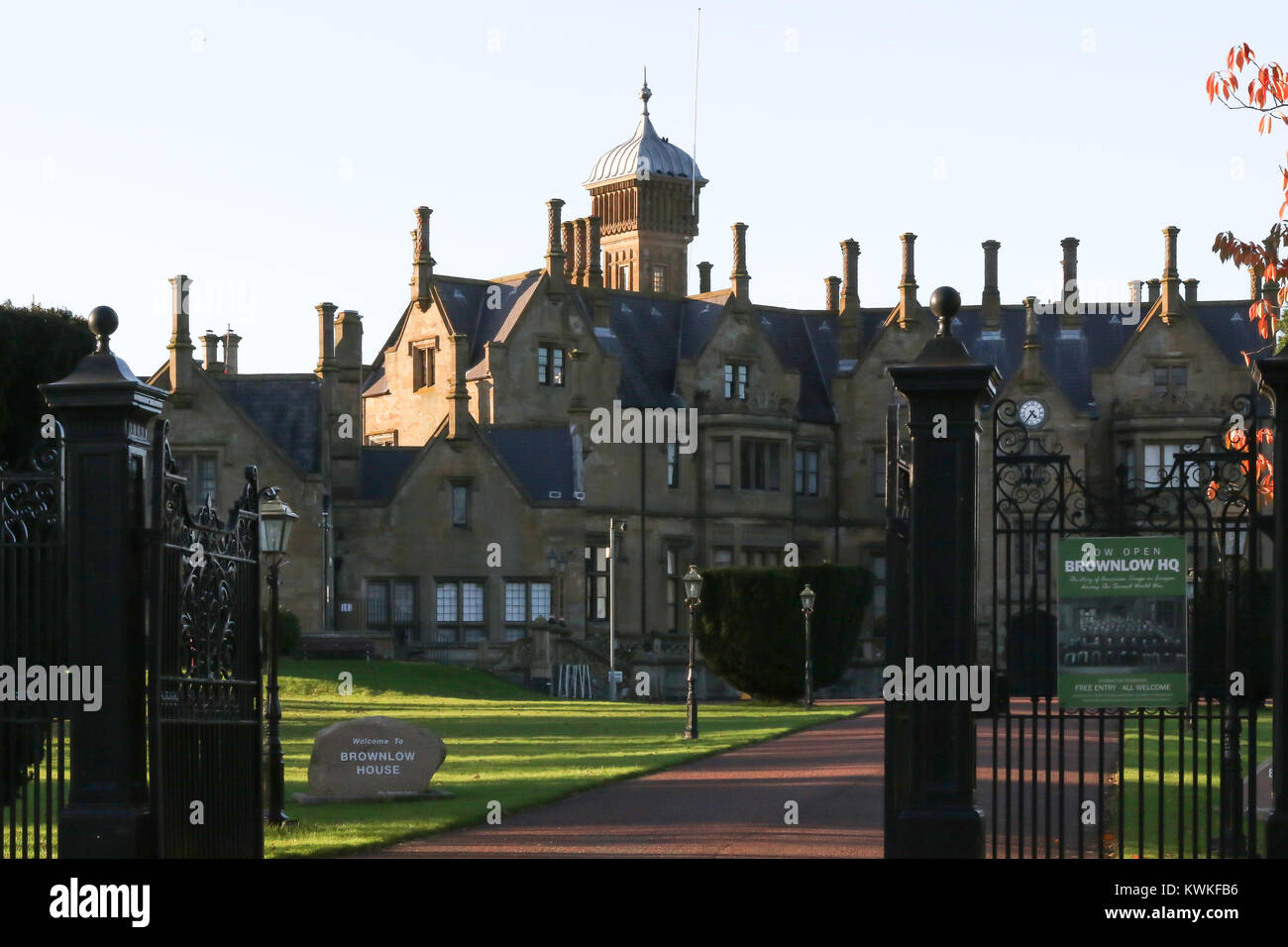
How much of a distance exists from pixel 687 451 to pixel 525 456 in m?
7.22

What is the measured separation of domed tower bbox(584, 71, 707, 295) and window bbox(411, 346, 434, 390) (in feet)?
91.9

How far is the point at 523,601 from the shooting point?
2336 inches

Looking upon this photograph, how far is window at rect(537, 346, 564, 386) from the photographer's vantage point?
6462 centimetres

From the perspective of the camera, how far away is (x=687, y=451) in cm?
6606

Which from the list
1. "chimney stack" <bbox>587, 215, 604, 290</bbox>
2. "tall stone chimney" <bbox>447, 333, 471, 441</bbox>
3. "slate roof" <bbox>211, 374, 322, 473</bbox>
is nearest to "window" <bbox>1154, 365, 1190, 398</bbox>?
"chimney stack" <bbox>587, 215, 604, 290</bbox>

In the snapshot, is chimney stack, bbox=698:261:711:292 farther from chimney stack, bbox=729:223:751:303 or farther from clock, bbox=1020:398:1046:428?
clock, bbox=1020:398:1046:428

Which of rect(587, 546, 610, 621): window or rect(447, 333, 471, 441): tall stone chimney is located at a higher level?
rect(447, 333, 471, 441): tall stone chimney

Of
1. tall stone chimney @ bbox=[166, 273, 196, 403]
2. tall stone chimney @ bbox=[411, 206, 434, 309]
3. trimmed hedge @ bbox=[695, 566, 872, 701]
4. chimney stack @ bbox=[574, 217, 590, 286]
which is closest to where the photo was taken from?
trimmed hedge @ bbox=[695, 566, 872, 701]

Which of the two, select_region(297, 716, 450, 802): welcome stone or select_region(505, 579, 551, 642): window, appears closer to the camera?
select_region(297, 716, 450, 802): welcome stone

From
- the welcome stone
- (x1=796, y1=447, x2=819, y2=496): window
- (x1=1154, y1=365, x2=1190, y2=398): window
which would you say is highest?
(x1=1154, y1=365, x2=1190, y2=398): window

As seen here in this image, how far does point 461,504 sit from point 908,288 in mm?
18237
